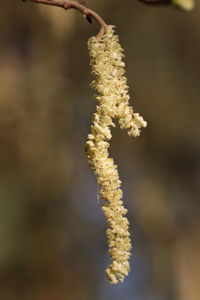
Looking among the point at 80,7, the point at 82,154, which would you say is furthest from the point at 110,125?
the point at 82,154

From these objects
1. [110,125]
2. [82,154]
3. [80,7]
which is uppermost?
[80,7]

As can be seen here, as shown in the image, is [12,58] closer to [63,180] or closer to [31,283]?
[63,180]

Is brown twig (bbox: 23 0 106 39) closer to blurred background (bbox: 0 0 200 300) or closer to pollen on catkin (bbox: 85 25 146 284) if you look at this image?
pollen on catkin (bbox: 85 25 146 284)

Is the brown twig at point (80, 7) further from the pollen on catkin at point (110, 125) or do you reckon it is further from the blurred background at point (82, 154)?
the blurred background at point (82, 154)

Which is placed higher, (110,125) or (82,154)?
(110,125)

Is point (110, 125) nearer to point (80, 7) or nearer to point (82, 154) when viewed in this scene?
point (80, 7)

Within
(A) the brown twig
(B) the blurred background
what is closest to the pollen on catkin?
(A) the brown twig
